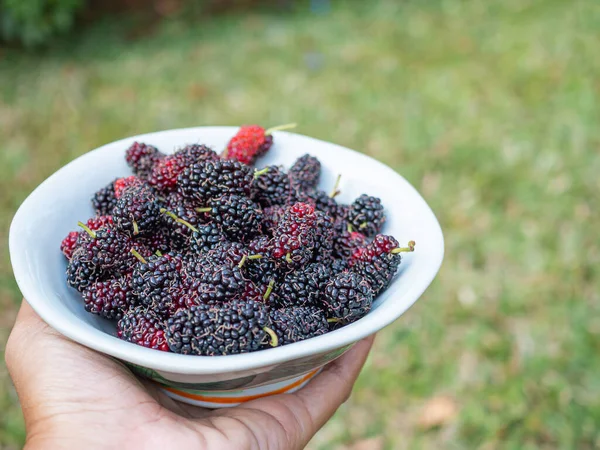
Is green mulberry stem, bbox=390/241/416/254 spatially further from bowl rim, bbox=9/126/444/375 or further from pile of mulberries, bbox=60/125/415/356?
bowl rim, bbox=9/126/444/375

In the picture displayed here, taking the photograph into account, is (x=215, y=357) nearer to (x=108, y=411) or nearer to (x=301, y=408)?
(x=108, y=411)

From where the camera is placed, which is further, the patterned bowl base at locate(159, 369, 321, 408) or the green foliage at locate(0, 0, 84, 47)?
the green foliage at locate(0, 0, 84, 47)

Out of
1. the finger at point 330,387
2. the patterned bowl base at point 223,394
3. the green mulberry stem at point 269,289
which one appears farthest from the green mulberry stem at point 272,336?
the finger at point 330,387

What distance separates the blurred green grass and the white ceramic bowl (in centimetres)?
82

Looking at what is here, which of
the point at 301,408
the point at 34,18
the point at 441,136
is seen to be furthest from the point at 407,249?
the point at 34,18

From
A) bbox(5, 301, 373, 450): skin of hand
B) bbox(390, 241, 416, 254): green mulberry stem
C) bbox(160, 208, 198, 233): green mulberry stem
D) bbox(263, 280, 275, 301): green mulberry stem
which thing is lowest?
bbox(5, 301, 373, 450): skin of hand

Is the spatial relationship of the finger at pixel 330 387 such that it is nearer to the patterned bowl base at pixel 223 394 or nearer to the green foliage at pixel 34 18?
the patterned bowl base at pixel 223 394

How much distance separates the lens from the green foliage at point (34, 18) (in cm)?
365

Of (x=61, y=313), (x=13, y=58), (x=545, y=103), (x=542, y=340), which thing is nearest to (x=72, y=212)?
(x=61, y=313)

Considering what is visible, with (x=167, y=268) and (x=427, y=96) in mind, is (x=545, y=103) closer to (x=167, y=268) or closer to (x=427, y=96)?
(x=427, y=96)

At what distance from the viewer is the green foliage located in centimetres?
365

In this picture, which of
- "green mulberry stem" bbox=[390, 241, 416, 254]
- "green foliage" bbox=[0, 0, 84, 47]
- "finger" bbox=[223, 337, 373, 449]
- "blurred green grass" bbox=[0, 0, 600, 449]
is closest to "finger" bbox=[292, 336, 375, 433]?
"finger" bbox=[223, 337, 373, 449]

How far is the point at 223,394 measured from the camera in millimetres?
1125

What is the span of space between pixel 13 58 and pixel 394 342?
3.22 meters
